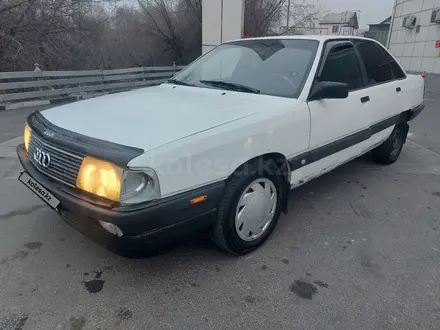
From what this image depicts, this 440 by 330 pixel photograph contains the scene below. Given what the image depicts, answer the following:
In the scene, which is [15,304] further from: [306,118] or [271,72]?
[271,72]

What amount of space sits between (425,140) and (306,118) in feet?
15.0

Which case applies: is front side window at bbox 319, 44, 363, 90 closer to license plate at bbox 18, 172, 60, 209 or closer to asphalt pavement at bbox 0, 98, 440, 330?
asphalt pavement at bbox 0, 98, 440, 330

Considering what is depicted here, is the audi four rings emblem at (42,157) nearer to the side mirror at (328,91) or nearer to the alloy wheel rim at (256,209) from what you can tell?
the alloy wheel rim at (256,209)

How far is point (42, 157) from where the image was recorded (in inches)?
86.5

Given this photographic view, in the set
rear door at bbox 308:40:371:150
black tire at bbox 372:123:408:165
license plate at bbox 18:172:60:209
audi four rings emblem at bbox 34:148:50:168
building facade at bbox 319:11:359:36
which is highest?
building facade at bbox 319:11:359:36

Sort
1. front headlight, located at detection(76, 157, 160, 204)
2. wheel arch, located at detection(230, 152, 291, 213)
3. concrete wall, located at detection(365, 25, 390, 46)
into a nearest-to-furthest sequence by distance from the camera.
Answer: front headlight, located at detection(76, 157, 160, 204) → wheel arch, located at detection(230, 152, 291, 213) → concrete wall, located at detection(365, 25, 390, 46)

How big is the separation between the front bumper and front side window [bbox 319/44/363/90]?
167 cm

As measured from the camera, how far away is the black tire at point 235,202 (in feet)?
7.20

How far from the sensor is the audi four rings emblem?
2.15 metres

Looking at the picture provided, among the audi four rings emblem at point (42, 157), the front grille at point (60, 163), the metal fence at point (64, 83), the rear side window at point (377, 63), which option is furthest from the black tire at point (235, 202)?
the metal fence at point (64, 83)

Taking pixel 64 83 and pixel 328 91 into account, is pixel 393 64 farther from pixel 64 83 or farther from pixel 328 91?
pixel 64 83

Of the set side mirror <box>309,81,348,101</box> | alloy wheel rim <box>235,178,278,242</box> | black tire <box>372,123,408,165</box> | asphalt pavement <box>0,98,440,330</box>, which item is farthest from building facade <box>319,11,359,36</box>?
alloy wheel rim <box>235,178,278,242</box>

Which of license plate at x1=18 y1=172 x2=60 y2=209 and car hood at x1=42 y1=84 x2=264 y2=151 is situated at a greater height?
car hood at x1=42 y1=84 x2=264 y2=151

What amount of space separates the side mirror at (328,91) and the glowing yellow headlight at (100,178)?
5.62ft
